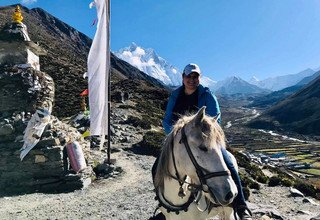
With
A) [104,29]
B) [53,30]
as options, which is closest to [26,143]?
[104,29]

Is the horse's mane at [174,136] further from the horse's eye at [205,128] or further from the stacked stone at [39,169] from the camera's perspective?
the stacked stone at [39,169]

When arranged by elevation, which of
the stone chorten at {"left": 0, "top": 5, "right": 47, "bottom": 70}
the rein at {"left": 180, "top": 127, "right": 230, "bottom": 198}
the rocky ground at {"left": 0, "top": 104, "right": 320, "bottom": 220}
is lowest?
the rocky ground at {"left": 0, "top": 104, "right": 320, "bottom": 220}

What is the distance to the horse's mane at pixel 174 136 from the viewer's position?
446cm

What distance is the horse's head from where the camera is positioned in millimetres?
4137

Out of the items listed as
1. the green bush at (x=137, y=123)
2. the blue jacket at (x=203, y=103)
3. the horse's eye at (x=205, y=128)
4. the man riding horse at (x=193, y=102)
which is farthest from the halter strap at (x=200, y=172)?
the green bush at (x=137, y=123)

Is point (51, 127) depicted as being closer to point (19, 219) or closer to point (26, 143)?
point (26, 143)

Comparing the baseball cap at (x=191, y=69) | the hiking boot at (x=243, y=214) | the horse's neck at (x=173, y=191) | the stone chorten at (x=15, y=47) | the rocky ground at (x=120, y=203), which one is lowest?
the rocky ground at (x=120, y=203)

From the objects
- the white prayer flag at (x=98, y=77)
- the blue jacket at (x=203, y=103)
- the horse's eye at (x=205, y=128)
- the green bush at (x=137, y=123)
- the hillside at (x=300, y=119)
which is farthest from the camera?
the hillside at (x=300, y=119)

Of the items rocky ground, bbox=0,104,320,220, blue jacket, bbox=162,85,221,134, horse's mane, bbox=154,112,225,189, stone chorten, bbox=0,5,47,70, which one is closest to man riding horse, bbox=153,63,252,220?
blue jacket, bbox=162,85,221,134

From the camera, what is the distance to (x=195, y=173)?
445 cm

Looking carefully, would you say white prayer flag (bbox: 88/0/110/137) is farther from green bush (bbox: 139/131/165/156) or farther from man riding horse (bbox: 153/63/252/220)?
green bush (bbox: 139/131/165/156)

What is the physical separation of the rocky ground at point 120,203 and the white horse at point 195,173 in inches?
266

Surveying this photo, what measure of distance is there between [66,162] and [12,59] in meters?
6.85

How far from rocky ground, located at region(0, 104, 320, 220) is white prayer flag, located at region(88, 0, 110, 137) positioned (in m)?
2.78
